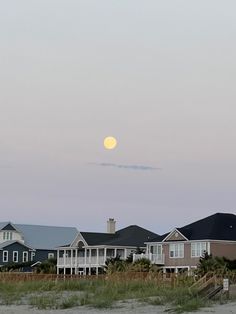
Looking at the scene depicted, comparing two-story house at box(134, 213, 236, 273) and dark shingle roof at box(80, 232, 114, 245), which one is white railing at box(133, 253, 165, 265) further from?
dark shingle roof at box(80, 232, 114, 245)

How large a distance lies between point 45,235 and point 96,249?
21871 millimetres

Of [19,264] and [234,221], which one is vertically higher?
[234,221]

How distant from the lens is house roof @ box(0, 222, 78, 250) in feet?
302

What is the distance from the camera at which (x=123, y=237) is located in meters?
78.6

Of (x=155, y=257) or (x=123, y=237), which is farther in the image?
(x=123, y=237)

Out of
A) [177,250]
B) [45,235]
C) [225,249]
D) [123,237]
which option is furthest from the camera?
[45,235]

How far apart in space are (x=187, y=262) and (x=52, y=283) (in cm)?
2976

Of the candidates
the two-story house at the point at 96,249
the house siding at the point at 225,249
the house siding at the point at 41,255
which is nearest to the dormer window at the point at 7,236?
the house siding at the point at 41,255

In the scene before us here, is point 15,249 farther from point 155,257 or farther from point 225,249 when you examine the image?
point 225,249

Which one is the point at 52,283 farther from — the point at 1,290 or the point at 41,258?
the point at 41,258

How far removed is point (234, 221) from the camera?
68125 mm

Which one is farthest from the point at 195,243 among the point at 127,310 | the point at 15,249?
the point at 127,310

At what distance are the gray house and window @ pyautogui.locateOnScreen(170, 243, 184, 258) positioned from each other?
2438cm

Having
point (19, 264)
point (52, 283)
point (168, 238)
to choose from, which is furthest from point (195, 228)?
point (52, 283)
